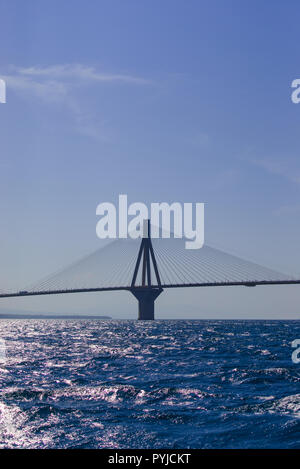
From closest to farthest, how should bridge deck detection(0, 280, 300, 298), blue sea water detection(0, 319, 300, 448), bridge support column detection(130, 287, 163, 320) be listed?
blue sea water detection(0, 319, 300, 448), bridge deck detection(0, 280, 300, 298), bridge support column detection(130, 287, 163, 320)

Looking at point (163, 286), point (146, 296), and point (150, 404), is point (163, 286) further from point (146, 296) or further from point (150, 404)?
point (150, 404)

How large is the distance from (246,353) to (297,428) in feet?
72.6

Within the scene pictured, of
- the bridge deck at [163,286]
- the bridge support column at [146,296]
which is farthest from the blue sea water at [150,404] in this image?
the bridge support column at [146,296]

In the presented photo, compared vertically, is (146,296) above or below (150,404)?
above

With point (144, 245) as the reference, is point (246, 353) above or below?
below

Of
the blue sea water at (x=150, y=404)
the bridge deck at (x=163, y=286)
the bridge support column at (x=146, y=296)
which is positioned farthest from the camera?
the bridge support column at (x=146, y=296)

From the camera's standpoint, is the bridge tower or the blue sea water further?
the bridge tower

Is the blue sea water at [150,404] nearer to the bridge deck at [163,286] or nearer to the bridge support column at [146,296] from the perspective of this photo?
the bridge deck at [163,286]

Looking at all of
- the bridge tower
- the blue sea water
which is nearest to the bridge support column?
the bridge tower

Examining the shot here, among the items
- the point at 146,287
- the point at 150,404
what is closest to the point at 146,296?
the point at 146,287

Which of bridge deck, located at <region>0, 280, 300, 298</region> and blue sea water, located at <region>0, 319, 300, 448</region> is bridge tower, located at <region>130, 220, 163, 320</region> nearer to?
bridge deck, located at <region>0, 280, 300, 298</region>
